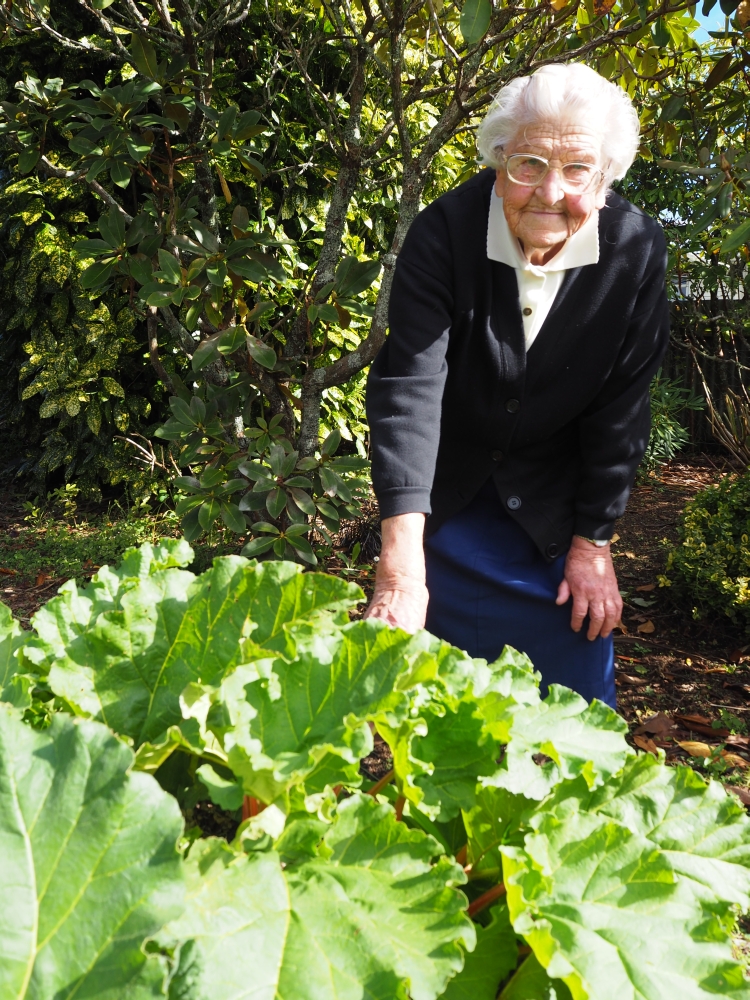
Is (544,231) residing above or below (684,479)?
above

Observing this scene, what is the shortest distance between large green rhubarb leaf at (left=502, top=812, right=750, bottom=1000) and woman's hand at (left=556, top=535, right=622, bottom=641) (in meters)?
1.20

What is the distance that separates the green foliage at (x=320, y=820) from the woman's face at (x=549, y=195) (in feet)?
3.66

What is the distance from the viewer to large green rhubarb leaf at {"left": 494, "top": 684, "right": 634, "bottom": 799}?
3.33 ft

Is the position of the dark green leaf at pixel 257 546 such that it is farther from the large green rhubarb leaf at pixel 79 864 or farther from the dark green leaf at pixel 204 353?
the large green rhubarb leaf at pixel 79 864

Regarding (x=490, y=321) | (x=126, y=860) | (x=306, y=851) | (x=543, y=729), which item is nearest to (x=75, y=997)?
(x=126, y=860)

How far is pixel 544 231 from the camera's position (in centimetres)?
193

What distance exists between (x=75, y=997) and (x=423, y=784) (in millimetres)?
447

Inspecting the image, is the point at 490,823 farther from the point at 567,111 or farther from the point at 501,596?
the point at 567,111

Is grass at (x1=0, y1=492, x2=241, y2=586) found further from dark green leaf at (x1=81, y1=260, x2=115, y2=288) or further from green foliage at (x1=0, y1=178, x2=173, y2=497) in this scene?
dark green leaf at (x1=81, y1=260, x2=115, y2=288)

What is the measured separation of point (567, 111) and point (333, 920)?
1676mm

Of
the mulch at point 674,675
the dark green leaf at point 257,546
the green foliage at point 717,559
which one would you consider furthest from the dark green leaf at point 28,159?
the green foliage at point 717,559

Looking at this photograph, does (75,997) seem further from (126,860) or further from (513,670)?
(513,670)

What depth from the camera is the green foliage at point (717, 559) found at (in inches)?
157

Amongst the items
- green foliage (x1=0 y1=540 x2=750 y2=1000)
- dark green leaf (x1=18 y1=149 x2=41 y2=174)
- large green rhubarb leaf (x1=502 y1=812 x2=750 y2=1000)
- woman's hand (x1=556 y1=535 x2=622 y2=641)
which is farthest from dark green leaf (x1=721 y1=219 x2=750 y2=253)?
dark green leaf (x1=18 y1=149 x2=41 y2=174)
